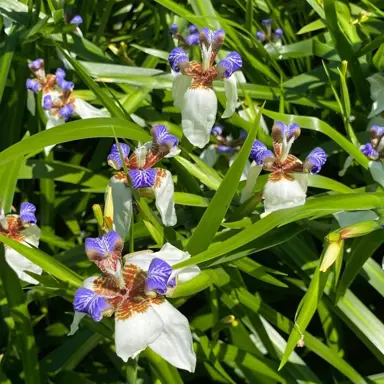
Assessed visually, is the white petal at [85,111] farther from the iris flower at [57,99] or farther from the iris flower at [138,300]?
the iris flower at [138,300]

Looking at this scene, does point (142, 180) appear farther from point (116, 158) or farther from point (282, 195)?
point (282, 195)

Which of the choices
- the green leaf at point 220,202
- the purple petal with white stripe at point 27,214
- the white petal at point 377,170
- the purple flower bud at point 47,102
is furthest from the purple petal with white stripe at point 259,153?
the purple flower bud at point 47,102

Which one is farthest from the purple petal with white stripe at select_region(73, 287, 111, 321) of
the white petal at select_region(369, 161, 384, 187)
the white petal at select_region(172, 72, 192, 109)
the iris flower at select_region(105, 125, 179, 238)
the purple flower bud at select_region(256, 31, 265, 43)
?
the purple flower bud at select_region(256, 31, 265, 43)

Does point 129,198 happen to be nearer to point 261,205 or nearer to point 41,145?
point 41,145

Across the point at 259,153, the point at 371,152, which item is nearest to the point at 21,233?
the point at 259,153

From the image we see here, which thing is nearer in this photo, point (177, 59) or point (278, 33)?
point (177, 59)

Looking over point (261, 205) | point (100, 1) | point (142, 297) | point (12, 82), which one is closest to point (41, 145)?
point (142, 297)
